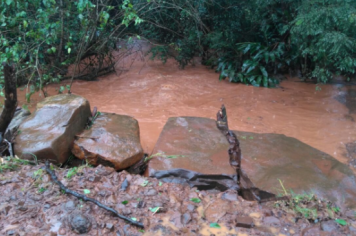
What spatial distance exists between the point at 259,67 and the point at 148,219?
584cm

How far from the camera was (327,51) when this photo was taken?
5.60 meters

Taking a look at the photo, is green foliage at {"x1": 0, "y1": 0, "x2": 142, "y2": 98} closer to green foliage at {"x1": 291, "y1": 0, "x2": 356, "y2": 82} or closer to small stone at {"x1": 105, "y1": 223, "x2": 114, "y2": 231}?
green foliage at {"x1": 291, "y1": 0, "x2": 356, "y2": 82}

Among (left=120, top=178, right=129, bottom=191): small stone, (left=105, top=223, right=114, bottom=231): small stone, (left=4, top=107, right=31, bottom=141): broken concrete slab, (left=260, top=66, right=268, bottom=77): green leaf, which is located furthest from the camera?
(left=260, top=66, right=268, bottom=77): green leaf

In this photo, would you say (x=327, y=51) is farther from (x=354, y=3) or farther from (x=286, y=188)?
(x=286, y=188)

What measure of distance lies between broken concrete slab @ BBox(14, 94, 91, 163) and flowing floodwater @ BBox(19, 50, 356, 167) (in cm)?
101

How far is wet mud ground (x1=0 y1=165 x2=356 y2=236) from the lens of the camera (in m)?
2.27

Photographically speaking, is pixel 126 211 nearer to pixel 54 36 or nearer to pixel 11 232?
pixel 11 232

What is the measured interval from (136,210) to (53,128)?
1568 millimetres

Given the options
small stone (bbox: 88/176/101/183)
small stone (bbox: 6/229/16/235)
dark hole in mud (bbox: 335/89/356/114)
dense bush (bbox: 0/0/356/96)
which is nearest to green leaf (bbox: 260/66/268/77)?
dense bush (bbox: 0/0/356/96)

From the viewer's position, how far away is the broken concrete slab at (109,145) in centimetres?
329

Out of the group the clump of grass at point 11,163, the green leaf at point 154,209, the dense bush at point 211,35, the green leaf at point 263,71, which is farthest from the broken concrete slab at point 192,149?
the green leaf at point 263,71

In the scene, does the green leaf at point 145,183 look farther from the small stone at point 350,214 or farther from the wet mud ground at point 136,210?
the small stone at point 350,214

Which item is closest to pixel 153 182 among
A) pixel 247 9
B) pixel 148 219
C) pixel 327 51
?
pixel 148 219

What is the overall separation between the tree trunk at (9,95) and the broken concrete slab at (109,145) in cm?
75
